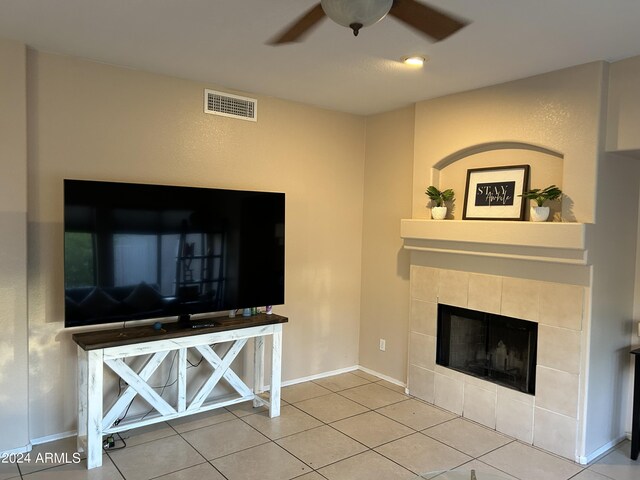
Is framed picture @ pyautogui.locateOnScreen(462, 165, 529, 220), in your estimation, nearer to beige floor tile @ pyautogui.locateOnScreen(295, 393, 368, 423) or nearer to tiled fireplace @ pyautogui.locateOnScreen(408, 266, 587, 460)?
tiled fireplace @ pyautogui.locateOnScreen(408, 266, 587, 460)

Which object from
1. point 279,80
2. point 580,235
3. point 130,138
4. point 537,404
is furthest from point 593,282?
point 130,138

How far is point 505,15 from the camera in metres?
2.31

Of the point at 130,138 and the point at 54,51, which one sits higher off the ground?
the point at 54,51

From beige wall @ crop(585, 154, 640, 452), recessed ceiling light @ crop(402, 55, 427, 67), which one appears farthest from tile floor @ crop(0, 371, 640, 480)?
recessed ceiling light @ crop(402, 55, 427, 67)

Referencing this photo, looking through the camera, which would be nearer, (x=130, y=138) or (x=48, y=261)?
(x=48, y=261)

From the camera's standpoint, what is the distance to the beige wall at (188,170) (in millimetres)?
3078

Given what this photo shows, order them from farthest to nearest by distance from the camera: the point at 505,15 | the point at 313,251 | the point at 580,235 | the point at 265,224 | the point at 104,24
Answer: the point at 313,251
the point at 265,224
the point at 580,235
the point at 104,24
the point at 505,15

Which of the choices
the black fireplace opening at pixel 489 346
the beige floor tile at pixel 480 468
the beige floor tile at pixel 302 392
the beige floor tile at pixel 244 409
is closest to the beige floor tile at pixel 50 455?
the beige floor tile at pixel 244 409

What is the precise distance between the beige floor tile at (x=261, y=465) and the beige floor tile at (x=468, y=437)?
3.53ft

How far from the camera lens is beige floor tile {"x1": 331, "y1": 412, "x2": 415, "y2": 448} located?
3.31 m

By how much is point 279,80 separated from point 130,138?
1.18 m

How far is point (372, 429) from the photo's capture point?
3463 mm

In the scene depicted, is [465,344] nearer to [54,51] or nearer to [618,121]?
[618,121]

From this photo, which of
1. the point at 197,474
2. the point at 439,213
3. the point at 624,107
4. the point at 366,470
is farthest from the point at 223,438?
the point at 624,107
